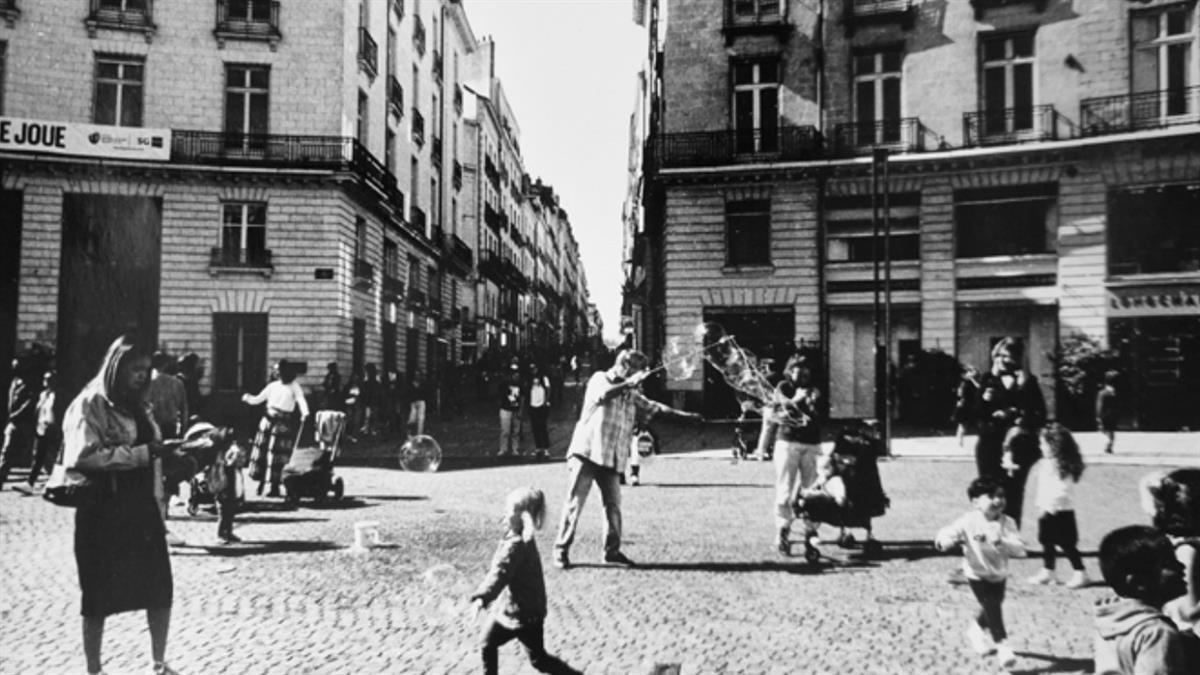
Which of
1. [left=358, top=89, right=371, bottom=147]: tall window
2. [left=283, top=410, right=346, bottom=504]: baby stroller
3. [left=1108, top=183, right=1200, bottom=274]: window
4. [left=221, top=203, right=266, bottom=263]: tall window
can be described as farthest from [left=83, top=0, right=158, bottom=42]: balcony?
[left=1108, top=183, right=1200, bottom=274]: window

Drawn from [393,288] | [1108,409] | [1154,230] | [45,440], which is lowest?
[45,440]

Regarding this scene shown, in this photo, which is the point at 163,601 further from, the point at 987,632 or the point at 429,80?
the point at 429,80

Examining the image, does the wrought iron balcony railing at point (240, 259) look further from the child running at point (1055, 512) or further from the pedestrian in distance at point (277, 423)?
the child running at point (1055, 512)

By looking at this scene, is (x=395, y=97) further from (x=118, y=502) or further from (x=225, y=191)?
(x=118, y=502)

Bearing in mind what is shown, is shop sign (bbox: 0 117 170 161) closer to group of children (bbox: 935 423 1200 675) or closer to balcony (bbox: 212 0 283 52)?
balcony (bbox: 212 0 283 52)

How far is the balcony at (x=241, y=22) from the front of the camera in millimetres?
4426

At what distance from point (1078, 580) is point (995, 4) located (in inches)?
124

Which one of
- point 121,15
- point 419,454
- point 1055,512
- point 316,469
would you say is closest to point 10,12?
point 121,15

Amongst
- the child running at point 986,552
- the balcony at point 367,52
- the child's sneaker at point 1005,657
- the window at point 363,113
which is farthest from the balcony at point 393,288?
the child's sneaker at point 1005,657

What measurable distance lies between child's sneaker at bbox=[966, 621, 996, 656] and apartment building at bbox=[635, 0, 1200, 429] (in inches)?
46.9

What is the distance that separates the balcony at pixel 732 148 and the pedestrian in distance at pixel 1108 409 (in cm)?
175

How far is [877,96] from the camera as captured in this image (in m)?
4.16

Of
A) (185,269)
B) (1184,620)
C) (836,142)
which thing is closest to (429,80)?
(185,269)

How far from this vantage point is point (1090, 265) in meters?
3.71
